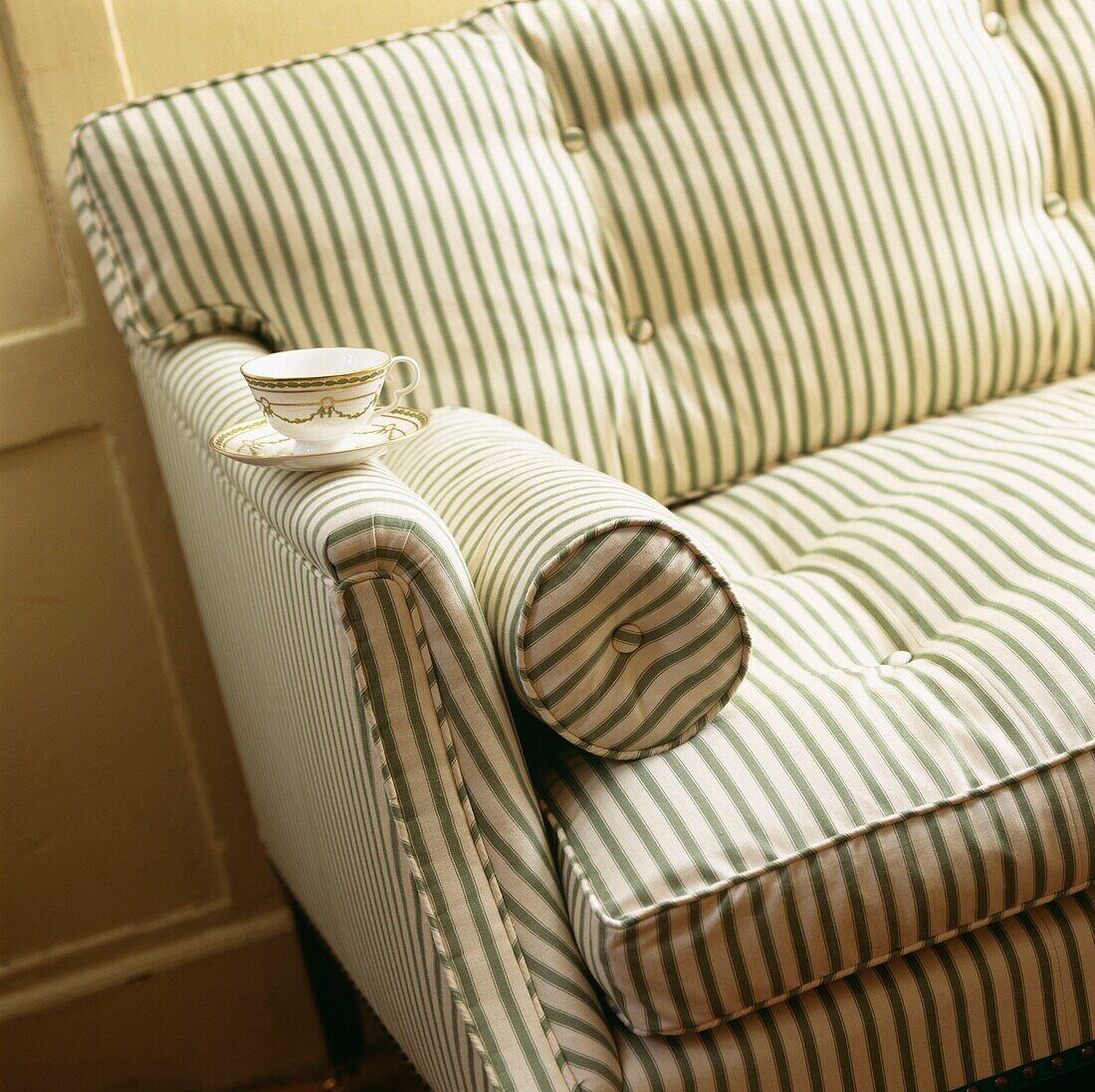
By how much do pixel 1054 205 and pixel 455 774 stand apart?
93 centimetres

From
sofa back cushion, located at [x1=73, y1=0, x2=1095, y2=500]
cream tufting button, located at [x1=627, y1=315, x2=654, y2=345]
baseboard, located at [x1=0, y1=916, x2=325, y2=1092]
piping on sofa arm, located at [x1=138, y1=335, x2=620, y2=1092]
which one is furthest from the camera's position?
baseboard, located at [x1=0, y1=916, x2=325, y2=1092]

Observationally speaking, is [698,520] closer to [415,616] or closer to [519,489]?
[519,489]

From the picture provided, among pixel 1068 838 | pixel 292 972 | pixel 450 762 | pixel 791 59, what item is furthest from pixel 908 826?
pixel 292 972

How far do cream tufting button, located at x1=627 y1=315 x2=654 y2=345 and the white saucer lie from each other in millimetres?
368

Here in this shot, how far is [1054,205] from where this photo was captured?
4.16 feet

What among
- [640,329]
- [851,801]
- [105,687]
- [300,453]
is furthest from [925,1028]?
[105,687]

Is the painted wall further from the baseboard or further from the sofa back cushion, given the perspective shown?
the sofa back cushion

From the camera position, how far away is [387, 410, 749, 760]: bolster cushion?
709mm

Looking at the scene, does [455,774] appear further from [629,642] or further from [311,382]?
[311,382]

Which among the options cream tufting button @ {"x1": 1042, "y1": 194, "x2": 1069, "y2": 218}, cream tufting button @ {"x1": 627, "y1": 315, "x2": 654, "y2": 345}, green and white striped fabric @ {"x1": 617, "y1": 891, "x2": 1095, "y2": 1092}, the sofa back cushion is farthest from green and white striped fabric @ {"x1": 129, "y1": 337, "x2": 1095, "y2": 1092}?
cream tufting button @ {"x1": 1042, "y1": 194, "x2": 1069, "y2": 218}

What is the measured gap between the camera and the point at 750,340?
1.18 meters

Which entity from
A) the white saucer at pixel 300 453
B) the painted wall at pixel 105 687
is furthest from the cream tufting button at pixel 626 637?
the painted wall at pixel 105 687

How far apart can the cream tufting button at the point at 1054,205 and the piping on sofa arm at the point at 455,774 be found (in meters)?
0.85

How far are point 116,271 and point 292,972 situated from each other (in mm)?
843
